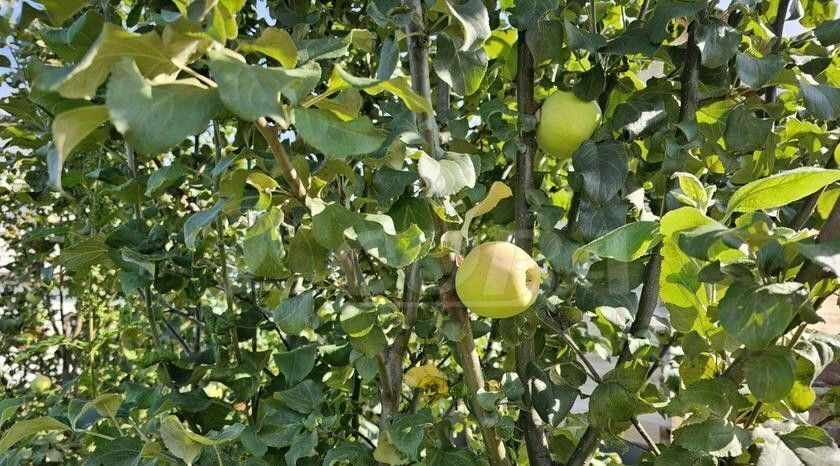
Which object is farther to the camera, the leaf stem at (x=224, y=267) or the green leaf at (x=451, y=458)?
the leaf stem at (x=224, y=267)

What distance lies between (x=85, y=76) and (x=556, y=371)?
73 centimetres

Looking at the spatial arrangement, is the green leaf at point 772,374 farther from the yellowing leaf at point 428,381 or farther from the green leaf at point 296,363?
the green leaf at point 296,363

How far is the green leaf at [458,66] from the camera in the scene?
2.84ft

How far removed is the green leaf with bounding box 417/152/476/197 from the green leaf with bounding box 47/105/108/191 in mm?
297

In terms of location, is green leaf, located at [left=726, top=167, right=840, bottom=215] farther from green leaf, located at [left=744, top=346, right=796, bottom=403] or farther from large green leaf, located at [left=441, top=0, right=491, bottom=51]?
large green leaf, located at [left=441, top=0, right=491, bottom=51]

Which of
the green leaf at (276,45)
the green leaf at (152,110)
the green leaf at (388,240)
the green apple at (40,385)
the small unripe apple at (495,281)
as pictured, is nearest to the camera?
the green leaf at (152,110)

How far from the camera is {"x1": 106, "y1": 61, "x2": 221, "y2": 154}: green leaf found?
0.46 metres

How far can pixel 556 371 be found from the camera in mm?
997

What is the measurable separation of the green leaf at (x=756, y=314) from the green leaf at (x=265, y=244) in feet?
1.37

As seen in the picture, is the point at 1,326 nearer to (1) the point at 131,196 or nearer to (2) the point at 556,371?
(1) the point at 131,196

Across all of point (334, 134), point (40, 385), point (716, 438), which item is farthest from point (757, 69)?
point (40, 385)

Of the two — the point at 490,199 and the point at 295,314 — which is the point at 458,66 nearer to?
the point at 490,199

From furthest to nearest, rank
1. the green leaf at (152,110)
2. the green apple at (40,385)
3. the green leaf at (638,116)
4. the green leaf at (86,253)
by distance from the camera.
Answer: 1. the green apple at (40,385)
2. the green leaf at (86,253)
3. the green leaf at (638,116)
4. the green leaf at (152,110)

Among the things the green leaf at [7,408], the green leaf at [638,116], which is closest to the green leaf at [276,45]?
the green leaf at [638,116]
